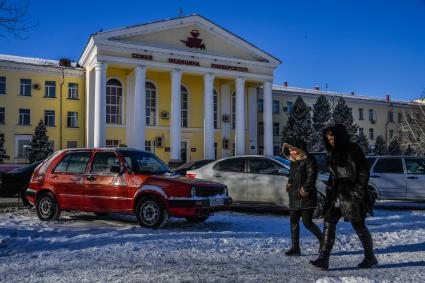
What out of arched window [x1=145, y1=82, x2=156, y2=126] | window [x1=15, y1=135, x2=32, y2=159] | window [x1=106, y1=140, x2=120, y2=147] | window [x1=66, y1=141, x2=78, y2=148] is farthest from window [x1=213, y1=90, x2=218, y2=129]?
window [x1=15, y1=135, x2=32, y2=159]

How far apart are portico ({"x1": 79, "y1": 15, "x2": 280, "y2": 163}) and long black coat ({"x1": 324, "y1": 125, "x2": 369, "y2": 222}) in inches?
1153

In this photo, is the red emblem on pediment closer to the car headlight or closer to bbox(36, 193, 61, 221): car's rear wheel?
bbox(36, 193, 61, 221): car's rear wheel

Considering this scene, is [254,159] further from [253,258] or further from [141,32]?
[141,32]

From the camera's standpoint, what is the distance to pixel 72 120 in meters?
38.0

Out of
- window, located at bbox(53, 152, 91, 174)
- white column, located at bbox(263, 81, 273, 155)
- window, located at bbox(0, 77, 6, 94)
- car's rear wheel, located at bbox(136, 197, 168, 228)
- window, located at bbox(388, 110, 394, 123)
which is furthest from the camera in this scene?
window, located at bbox(388, 110, 394, 123)

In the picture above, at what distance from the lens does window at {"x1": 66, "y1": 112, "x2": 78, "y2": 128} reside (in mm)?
37812

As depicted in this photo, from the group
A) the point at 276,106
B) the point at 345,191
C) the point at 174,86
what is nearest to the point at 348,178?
the point at 345,191

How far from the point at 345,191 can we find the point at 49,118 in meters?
34.6

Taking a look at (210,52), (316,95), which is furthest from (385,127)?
(210,52)

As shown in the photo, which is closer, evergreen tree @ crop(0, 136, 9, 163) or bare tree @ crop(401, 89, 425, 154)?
bare tree @ crop(401, 89, 425, 154)

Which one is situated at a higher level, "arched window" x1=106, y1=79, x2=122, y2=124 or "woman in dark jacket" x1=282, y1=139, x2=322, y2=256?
"arched window" x1=106, y1=79, x2=122, y2=124

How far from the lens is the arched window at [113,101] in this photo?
1506 inches

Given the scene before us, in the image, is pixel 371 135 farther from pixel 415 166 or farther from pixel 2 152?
pixel 415 166

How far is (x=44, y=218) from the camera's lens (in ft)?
34.0
